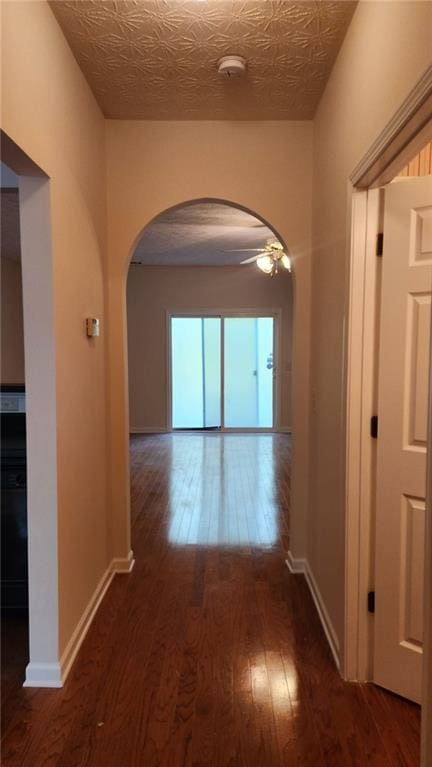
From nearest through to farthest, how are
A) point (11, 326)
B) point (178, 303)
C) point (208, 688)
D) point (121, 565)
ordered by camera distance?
point (208, 688) < point (121, 565) < point (11, 326) < point (178, 303)

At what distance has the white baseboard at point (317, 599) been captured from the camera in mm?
2124

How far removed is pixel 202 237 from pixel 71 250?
12.8 feet

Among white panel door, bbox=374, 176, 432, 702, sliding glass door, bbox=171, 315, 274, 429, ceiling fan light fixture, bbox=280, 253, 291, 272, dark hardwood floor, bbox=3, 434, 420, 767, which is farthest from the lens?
sliding glass door, bbox=171, 315, 274, 429

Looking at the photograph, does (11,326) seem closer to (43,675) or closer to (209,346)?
(209,346)

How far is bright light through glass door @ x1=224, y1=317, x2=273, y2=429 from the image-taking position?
7855mm

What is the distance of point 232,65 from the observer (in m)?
2.17

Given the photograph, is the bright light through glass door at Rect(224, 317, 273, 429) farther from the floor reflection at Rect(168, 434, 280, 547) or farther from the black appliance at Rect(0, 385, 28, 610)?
the black appliance at Rect(0, 385, 28, 610)

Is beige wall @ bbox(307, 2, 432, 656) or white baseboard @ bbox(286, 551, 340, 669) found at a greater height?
beige wall @ bbox(307, 2, 432, 656)

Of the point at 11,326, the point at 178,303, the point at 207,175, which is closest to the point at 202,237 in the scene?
the point at 178,303

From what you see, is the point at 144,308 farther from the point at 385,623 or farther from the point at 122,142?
the point at 385,623

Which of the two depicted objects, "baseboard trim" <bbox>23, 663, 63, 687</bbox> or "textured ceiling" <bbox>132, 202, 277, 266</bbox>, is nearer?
"baseboard trim" <bbox>23, 663, 63, 687</bbox>

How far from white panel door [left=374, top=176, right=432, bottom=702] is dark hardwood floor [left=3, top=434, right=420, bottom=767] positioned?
25cm

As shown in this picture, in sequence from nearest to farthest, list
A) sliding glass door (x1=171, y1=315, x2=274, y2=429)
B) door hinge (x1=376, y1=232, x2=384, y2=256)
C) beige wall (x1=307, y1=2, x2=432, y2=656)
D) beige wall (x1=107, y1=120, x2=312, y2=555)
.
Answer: beige wall (x1=307, y1=2, x2=432, y2=656)
door hinge (x1=376, y1=232, x2=384, y2=256)
beige wall (x1=107, y1=120, x2=312, y2=555)
sliding glass door (x1=171, y1=315, x2=274, y2=429)

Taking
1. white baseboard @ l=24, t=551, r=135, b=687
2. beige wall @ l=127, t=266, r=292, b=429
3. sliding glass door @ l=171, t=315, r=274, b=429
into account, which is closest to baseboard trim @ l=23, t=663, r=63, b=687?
white baseboard @ l=24, t=551, r=135, b=687
